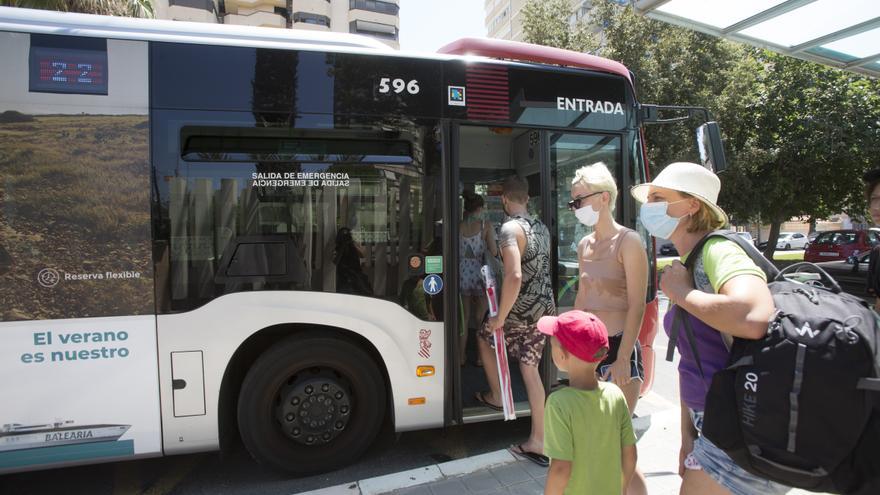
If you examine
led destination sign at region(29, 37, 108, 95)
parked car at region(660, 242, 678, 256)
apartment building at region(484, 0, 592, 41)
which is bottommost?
parked car at region(660, 242, 678, 256)

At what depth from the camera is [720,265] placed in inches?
64.9

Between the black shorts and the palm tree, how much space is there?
9.03 metres

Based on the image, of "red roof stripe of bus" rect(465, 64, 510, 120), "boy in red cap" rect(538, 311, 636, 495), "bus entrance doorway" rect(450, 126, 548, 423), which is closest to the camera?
"boy in red cap" rect(538, 311, 636, 495)

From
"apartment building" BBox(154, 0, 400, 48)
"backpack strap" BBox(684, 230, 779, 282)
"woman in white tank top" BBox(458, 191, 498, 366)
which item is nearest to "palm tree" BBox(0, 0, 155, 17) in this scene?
"woman in white tank top" BBox(458, 191, 498, 366)

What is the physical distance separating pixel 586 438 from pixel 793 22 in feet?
13.4

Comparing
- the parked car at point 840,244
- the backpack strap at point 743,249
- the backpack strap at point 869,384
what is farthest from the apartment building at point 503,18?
the backpack strap at point 869,384

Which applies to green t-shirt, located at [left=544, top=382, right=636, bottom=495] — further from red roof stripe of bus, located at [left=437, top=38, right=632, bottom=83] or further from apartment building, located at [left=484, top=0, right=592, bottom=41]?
apartment building, located at [left=484, top=0, right=592, bottom=41]

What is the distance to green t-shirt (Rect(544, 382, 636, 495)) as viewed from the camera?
176cm

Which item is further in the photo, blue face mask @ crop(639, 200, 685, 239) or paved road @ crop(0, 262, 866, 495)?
paved road @ crop(0, 262, 866, 495)

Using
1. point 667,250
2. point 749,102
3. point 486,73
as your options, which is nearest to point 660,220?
point 486,73

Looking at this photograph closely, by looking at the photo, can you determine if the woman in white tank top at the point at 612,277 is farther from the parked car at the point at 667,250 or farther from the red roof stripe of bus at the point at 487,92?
the parked car at the point at 667,250

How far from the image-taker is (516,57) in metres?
3.83

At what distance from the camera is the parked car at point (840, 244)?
17062mm

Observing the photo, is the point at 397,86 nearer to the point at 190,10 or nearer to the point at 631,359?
the point at 631,359
